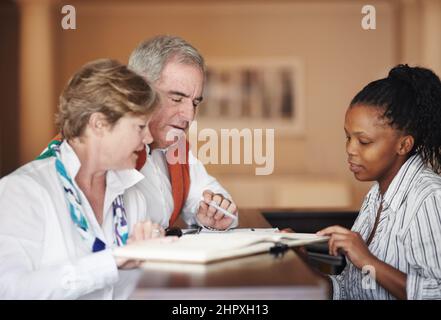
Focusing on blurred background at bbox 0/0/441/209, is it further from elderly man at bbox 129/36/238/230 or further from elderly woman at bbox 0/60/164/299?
elderly woman at bbox 0/60/164/299

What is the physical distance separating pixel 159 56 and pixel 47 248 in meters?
0.71

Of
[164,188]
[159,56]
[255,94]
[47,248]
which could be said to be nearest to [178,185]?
[164,188]

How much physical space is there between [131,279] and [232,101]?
181 inches

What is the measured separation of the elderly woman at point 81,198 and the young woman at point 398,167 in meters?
0.45

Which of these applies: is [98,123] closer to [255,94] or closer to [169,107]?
[169,107]

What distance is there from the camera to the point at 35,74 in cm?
551

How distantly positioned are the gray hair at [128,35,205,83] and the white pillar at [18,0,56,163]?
13.4 feet

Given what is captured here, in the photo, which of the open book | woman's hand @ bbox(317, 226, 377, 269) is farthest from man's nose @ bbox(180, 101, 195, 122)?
woman's hand @ bbox(317, 226, 377, 269)

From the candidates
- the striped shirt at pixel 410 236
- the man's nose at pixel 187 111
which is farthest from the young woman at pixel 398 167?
the man's nose at pixel 187 111

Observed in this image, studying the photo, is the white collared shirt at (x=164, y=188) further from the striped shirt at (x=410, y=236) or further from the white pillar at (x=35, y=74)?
the white pillar at (x=35, y=74)

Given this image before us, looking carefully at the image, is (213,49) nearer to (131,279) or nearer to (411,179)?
(411,179)

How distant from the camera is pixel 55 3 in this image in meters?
5.54

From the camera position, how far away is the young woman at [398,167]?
1.31 m
